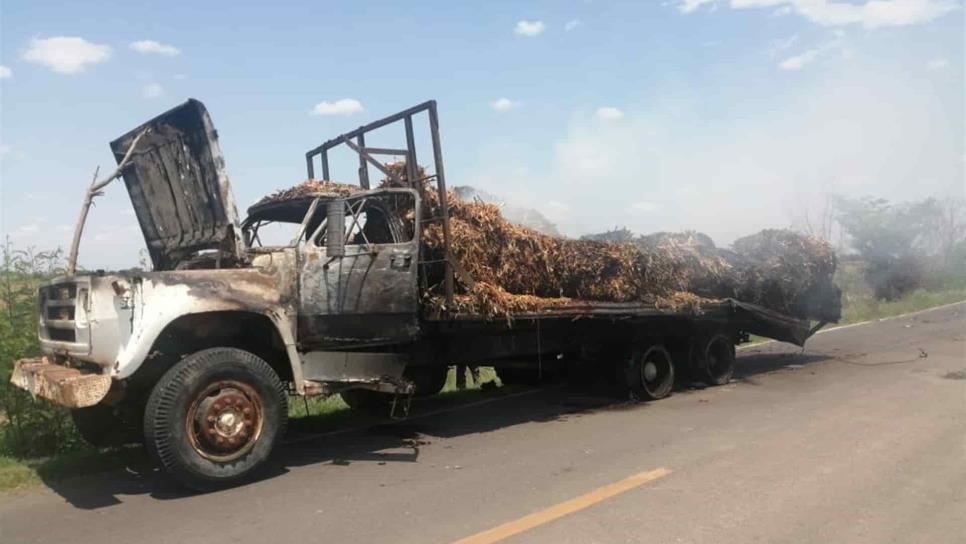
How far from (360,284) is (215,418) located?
1779mm

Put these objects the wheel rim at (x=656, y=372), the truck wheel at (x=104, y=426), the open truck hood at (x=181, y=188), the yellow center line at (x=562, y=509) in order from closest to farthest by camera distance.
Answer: the yellow center line at (x=562, y=509), the open truck hood at (x=181, y=188), the truck wheel at (x=104, y=426), the wheel rim at (x=656, y=372)

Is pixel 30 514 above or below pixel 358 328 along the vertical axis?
below

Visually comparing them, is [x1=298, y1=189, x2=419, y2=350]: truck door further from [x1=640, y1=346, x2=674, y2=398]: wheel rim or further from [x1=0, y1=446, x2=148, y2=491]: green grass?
[x1=640, y1=346, x2=674, y2=398]: wheel rim

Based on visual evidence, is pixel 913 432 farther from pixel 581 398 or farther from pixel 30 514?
pixel 30 514

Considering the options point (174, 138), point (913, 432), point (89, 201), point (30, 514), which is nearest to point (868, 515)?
point (913, 432)

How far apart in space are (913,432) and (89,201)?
7.85 meters

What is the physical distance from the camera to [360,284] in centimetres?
665

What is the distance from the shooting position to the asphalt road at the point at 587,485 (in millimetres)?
4520

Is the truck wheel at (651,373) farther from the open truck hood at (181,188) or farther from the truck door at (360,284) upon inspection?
the open truck hood at (181,188)

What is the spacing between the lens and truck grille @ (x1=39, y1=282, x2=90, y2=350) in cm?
537

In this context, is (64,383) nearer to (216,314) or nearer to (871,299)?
(216,314)

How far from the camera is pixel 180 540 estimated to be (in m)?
4.48

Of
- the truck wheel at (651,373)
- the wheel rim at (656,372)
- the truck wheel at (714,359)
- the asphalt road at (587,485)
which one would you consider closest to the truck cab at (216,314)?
the asphalt road at (587,485)

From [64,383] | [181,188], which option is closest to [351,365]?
[181,188]
